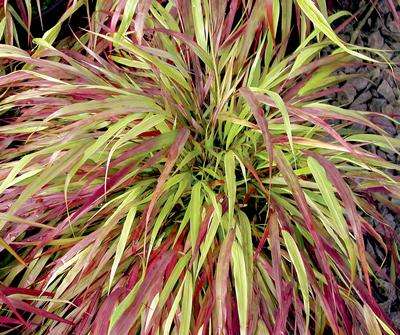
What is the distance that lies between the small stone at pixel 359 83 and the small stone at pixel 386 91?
0.12 ft

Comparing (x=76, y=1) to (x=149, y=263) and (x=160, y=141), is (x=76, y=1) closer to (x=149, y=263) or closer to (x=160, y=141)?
(x=160, y=141)

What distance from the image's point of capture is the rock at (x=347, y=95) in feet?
5.16

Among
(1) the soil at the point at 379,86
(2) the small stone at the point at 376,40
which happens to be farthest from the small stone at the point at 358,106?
(2) the small stone at the point at 376,40

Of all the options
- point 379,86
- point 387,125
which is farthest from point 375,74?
point 387,125

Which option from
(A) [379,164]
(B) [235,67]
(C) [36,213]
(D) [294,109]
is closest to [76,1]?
(B) [235,67]

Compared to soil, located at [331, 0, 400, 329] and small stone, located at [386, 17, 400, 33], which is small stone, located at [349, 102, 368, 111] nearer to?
soil, located at [331, 0, 400, 329]

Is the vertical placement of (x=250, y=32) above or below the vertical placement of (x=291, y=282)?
above

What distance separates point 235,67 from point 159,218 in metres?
0.38

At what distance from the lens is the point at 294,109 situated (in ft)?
3.70

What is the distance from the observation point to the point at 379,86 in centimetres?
158

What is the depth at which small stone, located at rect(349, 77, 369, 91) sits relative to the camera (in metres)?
1.58

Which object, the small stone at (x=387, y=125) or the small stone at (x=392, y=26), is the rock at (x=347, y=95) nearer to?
the small stone at (x=387, y=125)

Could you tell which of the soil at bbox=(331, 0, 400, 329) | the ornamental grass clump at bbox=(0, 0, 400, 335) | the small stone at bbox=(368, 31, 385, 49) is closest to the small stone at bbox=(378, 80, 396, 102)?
the soil at bbox=(331, 0, 400, 329)

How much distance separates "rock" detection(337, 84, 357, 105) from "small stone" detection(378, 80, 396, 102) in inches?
2.6
